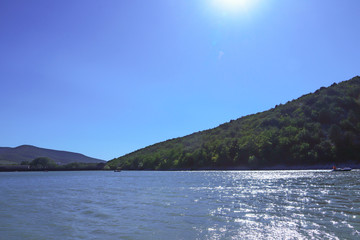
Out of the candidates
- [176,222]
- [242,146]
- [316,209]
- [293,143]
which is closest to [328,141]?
[293,143]

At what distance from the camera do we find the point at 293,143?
16212cm

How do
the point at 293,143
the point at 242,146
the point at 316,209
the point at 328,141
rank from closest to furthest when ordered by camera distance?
the point at 316,209
the point at 328,141
the point at 293,143
the point at 242,146

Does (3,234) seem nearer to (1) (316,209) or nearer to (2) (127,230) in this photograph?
(2) (127,230)

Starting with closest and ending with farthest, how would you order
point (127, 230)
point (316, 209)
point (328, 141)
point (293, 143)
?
point (127, 230)
point (316, 209)
point (328, 141)
point (293, 143)

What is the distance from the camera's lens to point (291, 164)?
513 ft

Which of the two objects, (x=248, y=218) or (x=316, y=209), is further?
(x=316, y=209)

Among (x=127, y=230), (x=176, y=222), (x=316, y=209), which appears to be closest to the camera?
(x=127, y=230)

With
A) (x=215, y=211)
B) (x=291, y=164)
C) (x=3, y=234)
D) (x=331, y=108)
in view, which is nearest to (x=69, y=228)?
(x=3, y=234)

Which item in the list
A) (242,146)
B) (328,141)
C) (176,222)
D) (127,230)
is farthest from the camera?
(242,146)

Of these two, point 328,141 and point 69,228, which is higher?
point 328,141

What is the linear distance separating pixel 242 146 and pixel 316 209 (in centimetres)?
15901

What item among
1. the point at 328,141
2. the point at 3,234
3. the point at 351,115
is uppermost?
the point at 351,115

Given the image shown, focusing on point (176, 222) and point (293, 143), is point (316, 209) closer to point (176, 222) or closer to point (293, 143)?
point (176, 222)

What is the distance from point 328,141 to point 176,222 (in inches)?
6163
